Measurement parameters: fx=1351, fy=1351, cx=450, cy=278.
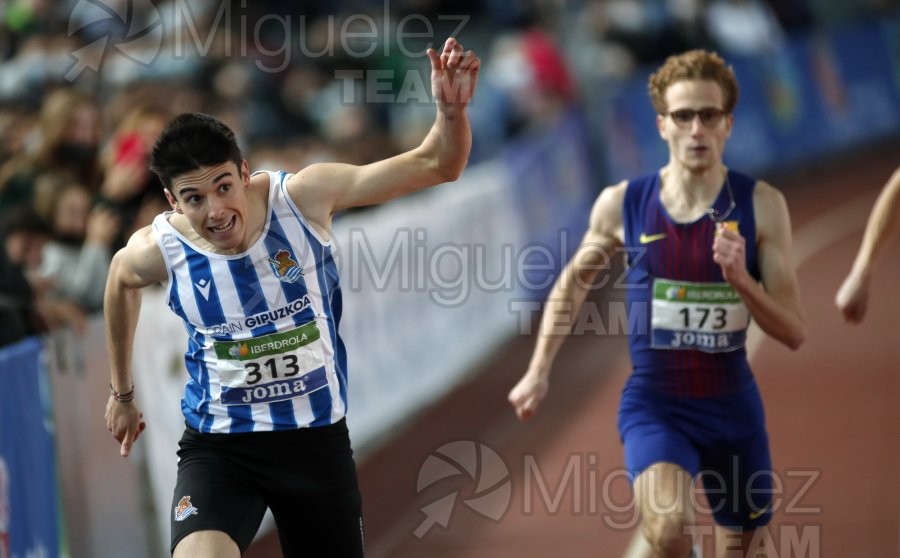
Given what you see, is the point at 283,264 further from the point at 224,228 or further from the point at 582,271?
the point at 582,271

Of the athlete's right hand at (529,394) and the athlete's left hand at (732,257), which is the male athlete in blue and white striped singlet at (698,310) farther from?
the athlete's left hand at (732,257)

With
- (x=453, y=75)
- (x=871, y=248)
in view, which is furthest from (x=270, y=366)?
(x=871, y=248)

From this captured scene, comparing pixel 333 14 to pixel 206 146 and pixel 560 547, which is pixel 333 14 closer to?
pixel 560 547

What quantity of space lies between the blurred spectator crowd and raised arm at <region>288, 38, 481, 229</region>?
2721mm

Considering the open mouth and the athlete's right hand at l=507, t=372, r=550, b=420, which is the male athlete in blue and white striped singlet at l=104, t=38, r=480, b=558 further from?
the athlete's right hand at l=507, t=372, r=550, b=420

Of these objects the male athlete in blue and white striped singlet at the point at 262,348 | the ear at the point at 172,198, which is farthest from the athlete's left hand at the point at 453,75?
the ear at the point at 172,198

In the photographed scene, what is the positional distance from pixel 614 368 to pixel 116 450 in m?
6.31

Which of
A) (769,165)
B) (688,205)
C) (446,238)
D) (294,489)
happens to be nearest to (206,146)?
(294,489)

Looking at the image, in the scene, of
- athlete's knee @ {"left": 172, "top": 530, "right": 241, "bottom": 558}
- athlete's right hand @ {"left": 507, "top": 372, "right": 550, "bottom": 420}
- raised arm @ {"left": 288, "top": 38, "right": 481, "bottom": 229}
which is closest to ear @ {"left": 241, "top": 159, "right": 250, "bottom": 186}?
raised arm @ {"left": 288, "top": 38, "right": 481, "bottom": 229}

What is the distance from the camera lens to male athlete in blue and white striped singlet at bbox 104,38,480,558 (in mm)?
5113

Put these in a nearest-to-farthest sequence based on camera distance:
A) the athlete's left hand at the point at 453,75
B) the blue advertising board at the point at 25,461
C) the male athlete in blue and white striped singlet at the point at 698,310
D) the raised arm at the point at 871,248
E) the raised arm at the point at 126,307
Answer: the athlete's left hand at the point at 453,75, the raised arm at the point at 126,307, the male athlete in blue and white striped singlet at the point at 698,310, the raised arm at the point at 871,248, the blue advertising board at the point at 25,461

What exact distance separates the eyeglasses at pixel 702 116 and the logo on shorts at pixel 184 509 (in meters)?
2.59

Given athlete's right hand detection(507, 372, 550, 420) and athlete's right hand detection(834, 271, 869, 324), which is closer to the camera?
athlete's right hand detection(507, 372, 550, 420)

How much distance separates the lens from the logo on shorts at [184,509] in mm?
5027
